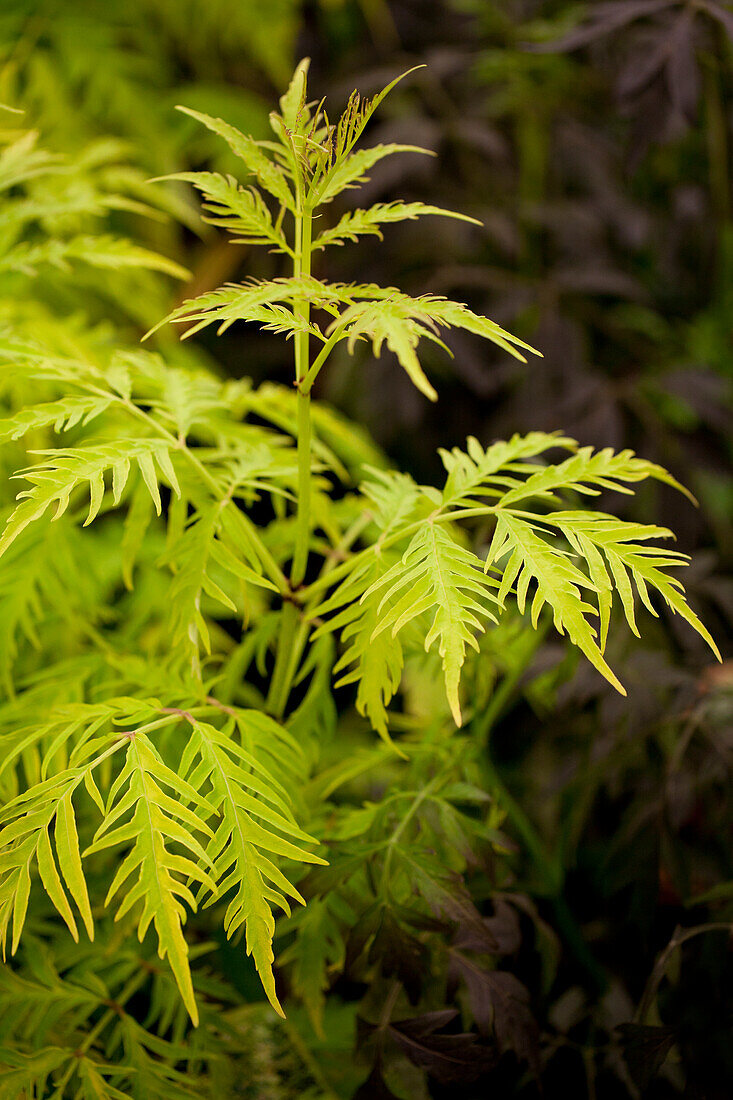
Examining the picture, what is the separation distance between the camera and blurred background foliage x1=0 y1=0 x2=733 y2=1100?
72cm

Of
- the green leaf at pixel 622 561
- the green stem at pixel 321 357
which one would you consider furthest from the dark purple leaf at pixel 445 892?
the green stem at pixel 321 357

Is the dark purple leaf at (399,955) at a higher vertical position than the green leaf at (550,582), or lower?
lower

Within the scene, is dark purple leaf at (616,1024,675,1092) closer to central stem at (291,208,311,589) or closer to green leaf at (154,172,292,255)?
central stem at (291,208,311,589)

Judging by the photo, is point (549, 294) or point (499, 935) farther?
point (549, 294)

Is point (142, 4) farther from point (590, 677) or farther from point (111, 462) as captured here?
point (590, 677)

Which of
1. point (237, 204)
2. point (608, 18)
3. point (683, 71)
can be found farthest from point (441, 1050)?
point (608, 18)

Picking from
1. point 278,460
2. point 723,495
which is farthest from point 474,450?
point 723,495

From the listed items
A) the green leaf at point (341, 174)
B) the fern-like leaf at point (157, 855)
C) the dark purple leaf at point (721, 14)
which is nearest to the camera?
the fern-like leaf at point (157, 855)

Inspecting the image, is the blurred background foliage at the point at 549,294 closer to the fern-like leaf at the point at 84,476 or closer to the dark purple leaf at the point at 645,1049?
the dark purple leaf at the point at 645,1049

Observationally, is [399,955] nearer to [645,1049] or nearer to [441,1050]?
[441,1050]

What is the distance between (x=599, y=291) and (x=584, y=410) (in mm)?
235

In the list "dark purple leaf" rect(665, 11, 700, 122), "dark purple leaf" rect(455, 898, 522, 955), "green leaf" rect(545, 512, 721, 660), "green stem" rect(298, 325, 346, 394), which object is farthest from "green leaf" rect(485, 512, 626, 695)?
"dark purple leaf" rect(665, 11, 700, 122)

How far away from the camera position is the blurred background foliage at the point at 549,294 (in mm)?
724

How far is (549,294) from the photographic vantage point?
1.32m
